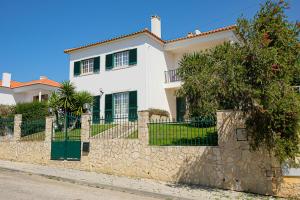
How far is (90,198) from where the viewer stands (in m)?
8.27

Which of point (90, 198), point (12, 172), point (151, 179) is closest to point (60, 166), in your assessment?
point (12, 172)

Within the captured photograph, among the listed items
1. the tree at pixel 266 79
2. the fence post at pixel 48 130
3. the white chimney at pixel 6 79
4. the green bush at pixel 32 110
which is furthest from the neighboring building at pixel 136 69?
the white chimney at pixel 6 79

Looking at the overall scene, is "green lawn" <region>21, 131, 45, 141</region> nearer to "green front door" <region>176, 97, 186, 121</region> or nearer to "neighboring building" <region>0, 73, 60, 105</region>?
"green front door" <region>176, 97, 186, 121</region>

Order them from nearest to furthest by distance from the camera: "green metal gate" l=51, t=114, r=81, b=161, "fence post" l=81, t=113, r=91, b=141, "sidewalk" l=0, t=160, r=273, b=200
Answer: "sidewalk" l=0, t=160, r=273, b=200 < "fence post" l=81, t=113, r=91, b=141 < "green metal gate" l=51, t=114, r=81, b=161

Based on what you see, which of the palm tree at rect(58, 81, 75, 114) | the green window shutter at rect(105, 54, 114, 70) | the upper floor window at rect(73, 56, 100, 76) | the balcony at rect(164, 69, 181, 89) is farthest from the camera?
the upper floor window at rect(73, 56, 100, 76)

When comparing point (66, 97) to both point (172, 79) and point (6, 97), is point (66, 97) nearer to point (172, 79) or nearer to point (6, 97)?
point (172, 79)

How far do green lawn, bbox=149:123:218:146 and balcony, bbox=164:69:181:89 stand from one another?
927 cm

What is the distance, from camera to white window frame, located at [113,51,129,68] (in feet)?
Result: 69.5

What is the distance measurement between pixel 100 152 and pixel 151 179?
2810 mm

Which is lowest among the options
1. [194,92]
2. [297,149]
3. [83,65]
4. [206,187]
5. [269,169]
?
[206,187]

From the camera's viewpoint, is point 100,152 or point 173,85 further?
point 173,85

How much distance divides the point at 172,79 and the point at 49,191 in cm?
1433

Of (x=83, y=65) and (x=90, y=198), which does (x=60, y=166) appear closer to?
(x=90, y=198)

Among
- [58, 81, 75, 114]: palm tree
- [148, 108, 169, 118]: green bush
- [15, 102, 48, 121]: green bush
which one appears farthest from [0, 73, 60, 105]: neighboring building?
[148, 108, 169, 118]: green bush
